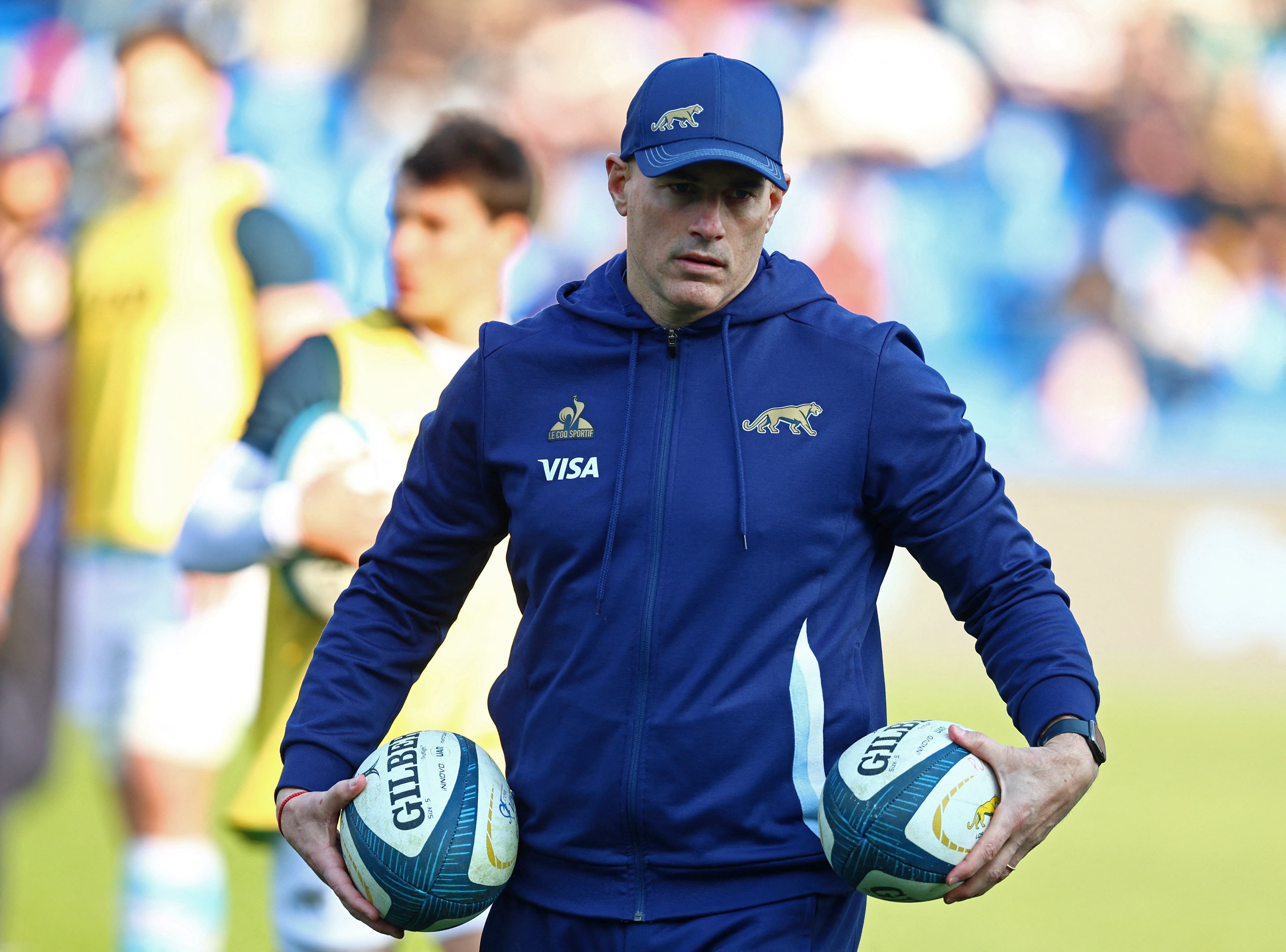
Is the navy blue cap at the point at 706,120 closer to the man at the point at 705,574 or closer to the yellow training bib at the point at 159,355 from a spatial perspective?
the man at the point at 705,574

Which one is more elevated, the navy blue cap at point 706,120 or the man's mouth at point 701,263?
the navy blue cap at point 706,120

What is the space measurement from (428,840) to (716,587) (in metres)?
0.56

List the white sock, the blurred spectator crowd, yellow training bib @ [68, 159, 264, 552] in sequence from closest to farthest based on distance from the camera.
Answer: the white sock, yellow training bib @ [68, 159, 264, 552], the blurred spectator crowd

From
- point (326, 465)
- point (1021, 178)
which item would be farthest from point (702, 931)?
point (1021, 178)

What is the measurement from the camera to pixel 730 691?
6.84 feet

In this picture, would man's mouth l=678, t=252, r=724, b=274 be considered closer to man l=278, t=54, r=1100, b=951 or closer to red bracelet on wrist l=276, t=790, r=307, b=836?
man l=278, t=54, r=1100, b=951

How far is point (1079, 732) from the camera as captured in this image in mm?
1946

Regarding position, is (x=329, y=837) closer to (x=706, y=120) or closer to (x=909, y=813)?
(x=909, y=813)

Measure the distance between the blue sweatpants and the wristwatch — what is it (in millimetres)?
429

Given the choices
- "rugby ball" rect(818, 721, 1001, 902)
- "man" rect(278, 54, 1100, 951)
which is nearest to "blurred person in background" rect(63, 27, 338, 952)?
"man" rect(278, 54, 1100, 951)

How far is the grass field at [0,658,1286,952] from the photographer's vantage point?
4.97m

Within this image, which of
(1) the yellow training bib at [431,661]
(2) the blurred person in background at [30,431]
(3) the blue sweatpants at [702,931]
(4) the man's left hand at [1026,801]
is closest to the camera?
(4) the man's left hand at [1026,801]

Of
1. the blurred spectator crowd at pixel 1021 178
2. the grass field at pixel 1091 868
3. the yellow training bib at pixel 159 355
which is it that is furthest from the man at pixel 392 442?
the blurred spectator crowd at pixel 1021 178

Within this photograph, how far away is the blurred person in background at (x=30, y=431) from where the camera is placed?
5.77 m
